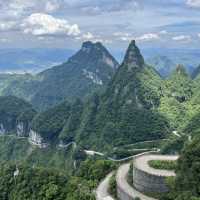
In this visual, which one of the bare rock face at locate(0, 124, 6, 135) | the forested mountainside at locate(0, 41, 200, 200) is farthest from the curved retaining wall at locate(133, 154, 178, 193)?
the bare rock face at locate(0, 124, 6, 135)

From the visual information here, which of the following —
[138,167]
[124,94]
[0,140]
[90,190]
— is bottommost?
[0,140]

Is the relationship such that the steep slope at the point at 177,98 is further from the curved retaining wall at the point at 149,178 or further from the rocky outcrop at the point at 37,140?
the curved retaining wall at the point at 149,178

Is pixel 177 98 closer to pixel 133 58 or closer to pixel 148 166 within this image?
pixel 133 58

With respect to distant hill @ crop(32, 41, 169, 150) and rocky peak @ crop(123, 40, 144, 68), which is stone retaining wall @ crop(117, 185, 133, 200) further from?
rocky peak @ crop(123, 40, 144, 68)

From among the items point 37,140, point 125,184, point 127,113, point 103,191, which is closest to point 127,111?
point 127,113

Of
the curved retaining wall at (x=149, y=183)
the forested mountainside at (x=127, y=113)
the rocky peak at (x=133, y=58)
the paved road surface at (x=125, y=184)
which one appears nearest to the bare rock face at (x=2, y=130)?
the forested mountainside at (x=127, y=113)

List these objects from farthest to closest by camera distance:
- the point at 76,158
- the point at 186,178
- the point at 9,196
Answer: the point at 76,158, the point at 9,196, the point at 186,178

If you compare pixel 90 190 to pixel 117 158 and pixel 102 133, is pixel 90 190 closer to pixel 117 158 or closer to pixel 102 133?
pixel 117 158

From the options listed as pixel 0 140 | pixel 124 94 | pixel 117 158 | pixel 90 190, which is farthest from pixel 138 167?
pixel 0 140
